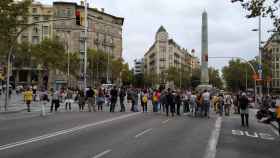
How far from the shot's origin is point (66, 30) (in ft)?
349

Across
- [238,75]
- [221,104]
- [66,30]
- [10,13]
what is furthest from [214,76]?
[10,13]

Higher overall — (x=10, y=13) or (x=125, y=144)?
(x=10, y=13)

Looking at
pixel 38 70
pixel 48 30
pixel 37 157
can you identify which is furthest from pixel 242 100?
pixel 48 30

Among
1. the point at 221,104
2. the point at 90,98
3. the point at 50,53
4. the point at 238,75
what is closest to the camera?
A: the point at 90,98

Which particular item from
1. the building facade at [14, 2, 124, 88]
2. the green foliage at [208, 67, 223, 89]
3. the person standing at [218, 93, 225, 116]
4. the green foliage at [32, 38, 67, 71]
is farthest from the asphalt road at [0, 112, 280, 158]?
the green foliage at [208, 67, 223, 89]

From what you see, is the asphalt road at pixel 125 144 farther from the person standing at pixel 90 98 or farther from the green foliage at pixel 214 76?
the green foliage at pixel 214 76

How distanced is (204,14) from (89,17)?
168 ft

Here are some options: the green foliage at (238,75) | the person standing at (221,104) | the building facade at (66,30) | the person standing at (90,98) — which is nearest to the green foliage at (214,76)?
the green foliage at (238,75)

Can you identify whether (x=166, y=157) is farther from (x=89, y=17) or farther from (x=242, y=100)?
(x=89, y=17)

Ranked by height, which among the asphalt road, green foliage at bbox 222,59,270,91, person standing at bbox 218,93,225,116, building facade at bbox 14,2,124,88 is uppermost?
building facade at bbox 14,2,124,88

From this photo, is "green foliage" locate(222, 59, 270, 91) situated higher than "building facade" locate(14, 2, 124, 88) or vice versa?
"building facade" locate(14, 2, 124, 88)

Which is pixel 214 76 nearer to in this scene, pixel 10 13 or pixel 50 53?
pixel 50 53

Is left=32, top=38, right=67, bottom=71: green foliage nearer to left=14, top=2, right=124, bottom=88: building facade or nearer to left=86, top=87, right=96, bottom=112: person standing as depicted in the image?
left=14, top=2, right=124, bottom=88: building facade

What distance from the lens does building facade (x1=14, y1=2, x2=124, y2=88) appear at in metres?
102
